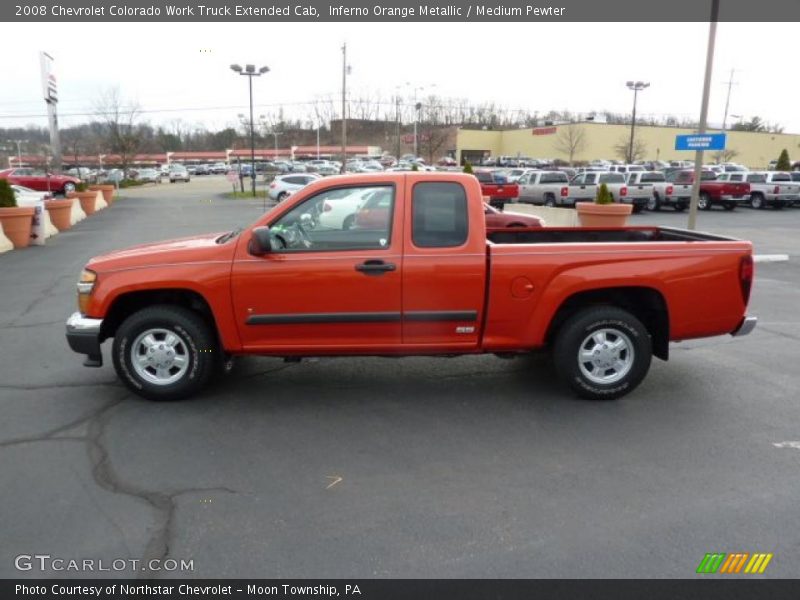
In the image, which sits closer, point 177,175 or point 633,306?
point 633,306

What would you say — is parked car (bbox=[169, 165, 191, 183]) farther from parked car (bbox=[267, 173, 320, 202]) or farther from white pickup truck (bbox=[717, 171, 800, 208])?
white pickup truck (bbox=[717, 171, 800, 208])

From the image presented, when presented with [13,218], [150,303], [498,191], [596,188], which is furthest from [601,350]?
[596,188]

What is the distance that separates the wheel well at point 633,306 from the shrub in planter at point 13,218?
49.1ft

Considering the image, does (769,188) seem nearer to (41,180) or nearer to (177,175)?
(41,180)

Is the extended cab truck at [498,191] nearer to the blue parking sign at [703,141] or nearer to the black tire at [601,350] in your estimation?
the blue parking sign at [703,141]

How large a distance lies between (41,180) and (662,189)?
1295 inches

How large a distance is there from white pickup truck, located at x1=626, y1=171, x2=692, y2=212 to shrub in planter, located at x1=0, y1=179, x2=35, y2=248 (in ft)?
76.1

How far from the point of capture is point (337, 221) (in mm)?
4891

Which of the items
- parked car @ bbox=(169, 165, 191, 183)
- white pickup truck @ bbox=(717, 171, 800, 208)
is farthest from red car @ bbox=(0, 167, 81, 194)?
white pickup truck @ bbox=(717, 171, 800, 208)

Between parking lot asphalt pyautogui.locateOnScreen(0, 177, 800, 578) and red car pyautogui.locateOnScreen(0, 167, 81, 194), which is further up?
red car pyautogui.locateOnScreen(0, 167, 81, 194)

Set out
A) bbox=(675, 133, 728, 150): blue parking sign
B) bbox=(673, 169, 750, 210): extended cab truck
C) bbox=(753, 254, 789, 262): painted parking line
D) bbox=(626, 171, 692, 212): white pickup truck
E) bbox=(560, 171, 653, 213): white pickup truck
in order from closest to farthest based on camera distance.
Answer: bbox=(675, 133, 728, 150): blue parking sign < bbox=(753, 254, 789, 262): painted parking line < bbox=(560, 171, 653, 213): white pickup truck < bbox=(626, 171, 692, 212): white pickup truck < bbox=(673, 169, 750, 210): extended cab truck

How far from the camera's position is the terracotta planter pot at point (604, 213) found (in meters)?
15.6

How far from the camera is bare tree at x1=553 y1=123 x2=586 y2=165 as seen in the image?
82.5 meters

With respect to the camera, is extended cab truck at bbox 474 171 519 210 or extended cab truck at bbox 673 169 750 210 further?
extended cab truck at bbox 673 169 750 210
